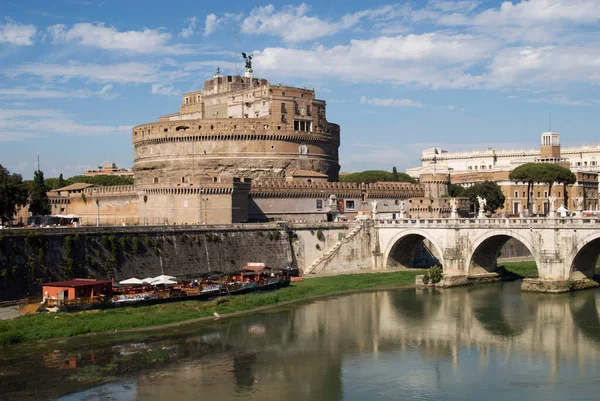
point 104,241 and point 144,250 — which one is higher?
point 104,241

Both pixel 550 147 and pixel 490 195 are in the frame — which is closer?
pixel 490 195

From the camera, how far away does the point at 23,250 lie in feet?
131

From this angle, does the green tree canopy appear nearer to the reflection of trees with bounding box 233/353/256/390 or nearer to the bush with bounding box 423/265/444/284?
the bush with bounding box 423/265/444/284

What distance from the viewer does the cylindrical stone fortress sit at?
2830 inches

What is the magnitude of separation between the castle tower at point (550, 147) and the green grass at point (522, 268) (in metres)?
60.1

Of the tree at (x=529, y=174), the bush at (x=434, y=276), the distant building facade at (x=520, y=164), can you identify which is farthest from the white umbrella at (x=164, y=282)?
the tree at (x=529, y=174)

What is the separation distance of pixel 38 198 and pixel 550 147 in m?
80.6

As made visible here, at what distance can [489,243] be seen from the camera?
170 ft

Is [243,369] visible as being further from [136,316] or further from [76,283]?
[76,283]

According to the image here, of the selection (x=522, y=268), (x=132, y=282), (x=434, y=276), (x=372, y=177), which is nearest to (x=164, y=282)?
(x=132, y=282)

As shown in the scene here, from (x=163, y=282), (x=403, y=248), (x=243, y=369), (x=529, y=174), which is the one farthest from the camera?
(x=529, y=174)

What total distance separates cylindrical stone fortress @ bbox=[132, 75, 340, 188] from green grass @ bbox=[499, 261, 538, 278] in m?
22.6

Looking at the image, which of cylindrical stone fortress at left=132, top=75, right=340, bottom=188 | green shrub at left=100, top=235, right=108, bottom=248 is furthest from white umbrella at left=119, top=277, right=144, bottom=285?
cylindrical stone fortress at left=132, top=75, right=340, bottom=188

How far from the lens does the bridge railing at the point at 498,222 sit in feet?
149
